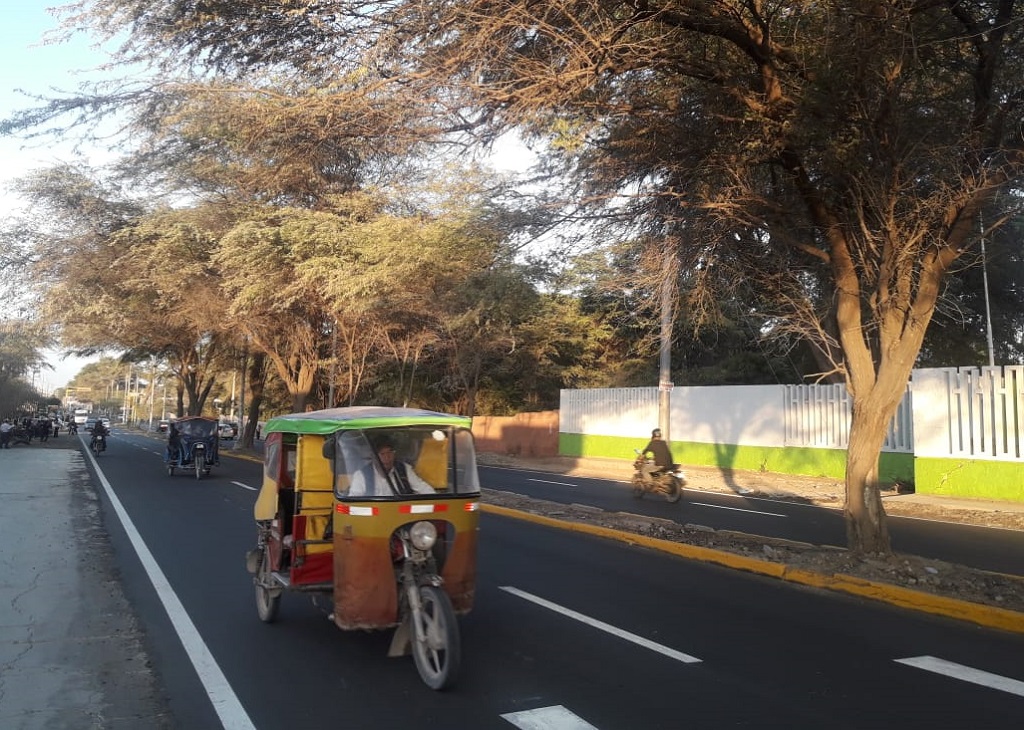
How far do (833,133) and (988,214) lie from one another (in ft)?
10.7

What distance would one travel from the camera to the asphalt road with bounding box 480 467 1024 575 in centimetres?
1127

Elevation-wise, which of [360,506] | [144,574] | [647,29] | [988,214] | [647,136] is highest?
[647,29]

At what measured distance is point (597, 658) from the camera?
607 cm

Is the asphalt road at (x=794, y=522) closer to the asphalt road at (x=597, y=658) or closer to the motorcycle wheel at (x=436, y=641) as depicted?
the asphalt road at (x=597, y=658)

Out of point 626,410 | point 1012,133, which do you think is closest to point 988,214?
point 1012,133

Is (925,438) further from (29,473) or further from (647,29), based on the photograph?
(29,473)

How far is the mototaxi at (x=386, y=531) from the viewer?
548 centimetres

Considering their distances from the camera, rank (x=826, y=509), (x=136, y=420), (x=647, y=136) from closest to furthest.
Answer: (x=647, y=136), (x=826, y=509), (x=136, y=420)

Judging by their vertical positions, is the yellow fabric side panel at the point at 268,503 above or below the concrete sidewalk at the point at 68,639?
above

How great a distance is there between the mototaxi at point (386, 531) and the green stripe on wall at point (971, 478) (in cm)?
1528

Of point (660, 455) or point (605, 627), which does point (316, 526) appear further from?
point (660, 455)

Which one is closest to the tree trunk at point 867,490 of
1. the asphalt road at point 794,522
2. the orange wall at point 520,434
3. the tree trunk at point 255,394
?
the asphalt road at point 794,522

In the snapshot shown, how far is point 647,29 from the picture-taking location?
32.0ft

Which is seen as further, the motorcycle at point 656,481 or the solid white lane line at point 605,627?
the motorcycle at point 656,481
